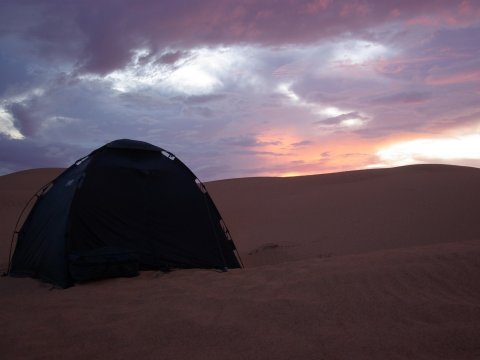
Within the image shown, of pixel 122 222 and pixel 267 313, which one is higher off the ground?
pixel 122 222

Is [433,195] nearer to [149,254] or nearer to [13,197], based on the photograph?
[149,254]

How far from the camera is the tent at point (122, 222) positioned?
6930mm

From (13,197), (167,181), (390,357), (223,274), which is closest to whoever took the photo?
(390,357)

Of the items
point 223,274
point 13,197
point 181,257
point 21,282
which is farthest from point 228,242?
point 13,197

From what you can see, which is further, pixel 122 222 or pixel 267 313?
pixel 122 222

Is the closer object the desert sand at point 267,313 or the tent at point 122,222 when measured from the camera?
the desert sand at point 267,313

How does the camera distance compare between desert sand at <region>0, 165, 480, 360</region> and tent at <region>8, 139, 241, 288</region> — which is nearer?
desert sand at <region>0, 165, 480, 360</region>

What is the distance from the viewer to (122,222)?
24.7ft

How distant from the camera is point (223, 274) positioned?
672cm

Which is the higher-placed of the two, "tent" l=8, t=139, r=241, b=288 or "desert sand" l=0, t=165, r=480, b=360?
"tent" l=8, t=139, r=241, b=288

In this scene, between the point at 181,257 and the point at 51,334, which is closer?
the point at 51,334

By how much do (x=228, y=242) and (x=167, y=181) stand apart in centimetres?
181

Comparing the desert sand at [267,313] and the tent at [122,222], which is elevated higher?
the tent at [122,222]

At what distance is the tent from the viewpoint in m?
6.93
